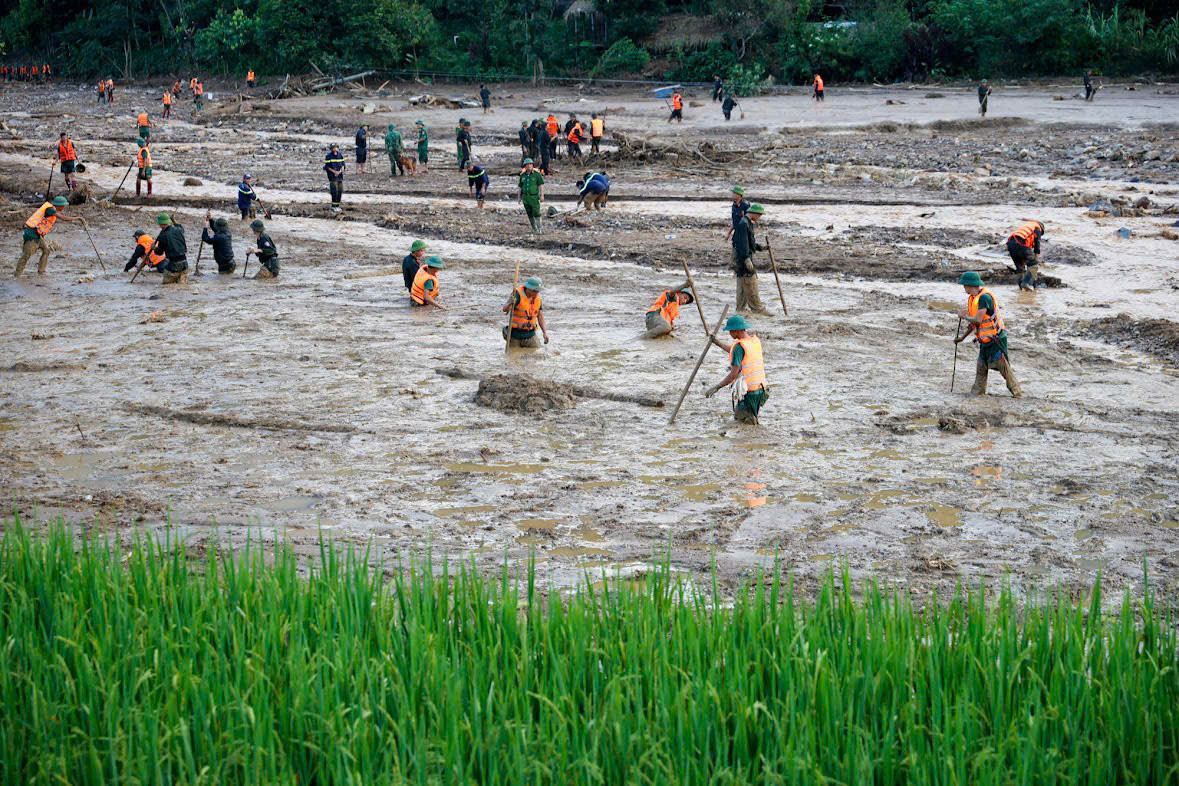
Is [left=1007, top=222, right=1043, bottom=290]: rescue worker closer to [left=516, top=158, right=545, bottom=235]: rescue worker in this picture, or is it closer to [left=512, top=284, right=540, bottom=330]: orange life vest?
[left=512, top=284, right=540, bottom=330]: orange life vest

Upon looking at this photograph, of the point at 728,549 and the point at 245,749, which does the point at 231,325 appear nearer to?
the point at 728,549

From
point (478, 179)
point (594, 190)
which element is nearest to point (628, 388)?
point (594, 190)

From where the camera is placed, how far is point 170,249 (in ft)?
61.9

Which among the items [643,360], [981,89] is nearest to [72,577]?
[643,360]

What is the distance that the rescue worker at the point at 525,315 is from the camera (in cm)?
1436

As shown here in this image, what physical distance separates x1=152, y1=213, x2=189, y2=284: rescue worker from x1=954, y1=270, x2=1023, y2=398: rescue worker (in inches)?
488

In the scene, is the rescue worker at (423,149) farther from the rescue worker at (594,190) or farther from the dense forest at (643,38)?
the dense forest at (643,38)

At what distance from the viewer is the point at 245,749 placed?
15.1 feet

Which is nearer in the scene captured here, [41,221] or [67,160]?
[41,221]

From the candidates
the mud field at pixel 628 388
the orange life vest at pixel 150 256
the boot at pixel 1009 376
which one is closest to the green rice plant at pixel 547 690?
the mud field at pixel 628 388

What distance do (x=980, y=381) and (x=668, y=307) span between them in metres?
4.21

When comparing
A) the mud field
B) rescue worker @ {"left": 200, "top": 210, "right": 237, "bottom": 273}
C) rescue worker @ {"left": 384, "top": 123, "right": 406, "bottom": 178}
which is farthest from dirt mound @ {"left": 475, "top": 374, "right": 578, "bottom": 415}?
rescue worker @ {"left": 384, "top": 123, "right": 406, "bottom": 178}

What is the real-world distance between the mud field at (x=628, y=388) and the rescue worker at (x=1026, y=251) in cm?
28

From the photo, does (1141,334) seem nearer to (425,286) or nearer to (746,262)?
(746,262)
